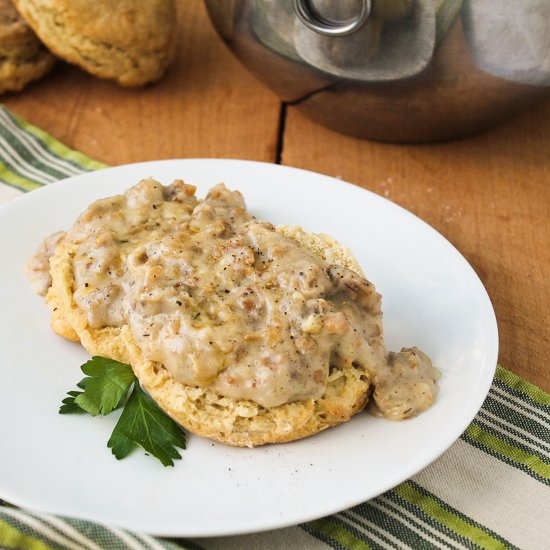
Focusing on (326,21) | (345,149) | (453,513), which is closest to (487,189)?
(345,149)

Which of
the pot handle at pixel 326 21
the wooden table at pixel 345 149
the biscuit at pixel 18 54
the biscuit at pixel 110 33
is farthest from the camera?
the biscuit at pixel 18 54

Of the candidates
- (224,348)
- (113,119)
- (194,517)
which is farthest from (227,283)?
(113,119)

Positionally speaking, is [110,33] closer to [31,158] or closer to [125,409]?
[31,158]

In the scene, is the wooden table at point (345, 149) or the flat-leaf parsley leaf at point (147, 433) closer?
the flat-leaf parsley leaf at point (147, 433)

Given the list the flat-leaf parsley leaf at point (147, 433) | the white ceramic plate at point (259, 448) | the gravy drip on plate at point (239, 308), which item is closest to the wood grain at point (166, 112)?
the white ceramic plate at point (259, 448)

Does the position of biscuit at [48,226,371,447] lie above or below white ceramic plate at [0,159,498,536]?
above

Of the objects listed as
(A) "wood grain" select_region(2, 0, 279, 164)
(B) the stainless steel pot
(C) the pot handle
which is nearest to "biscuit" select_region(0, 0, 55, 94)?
(A) "wood grain" select_region(2, 0, 279, 164)

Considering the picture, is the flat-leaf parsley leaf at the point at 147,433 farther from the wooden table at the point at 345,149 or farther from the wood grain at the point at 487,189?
the wooden table at the point at 345,149

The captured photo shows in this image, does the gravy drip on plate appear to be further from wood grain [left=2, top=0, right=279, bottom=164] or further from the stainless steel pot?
wood grain [left=2, top=0, right=279, bottom=164]
